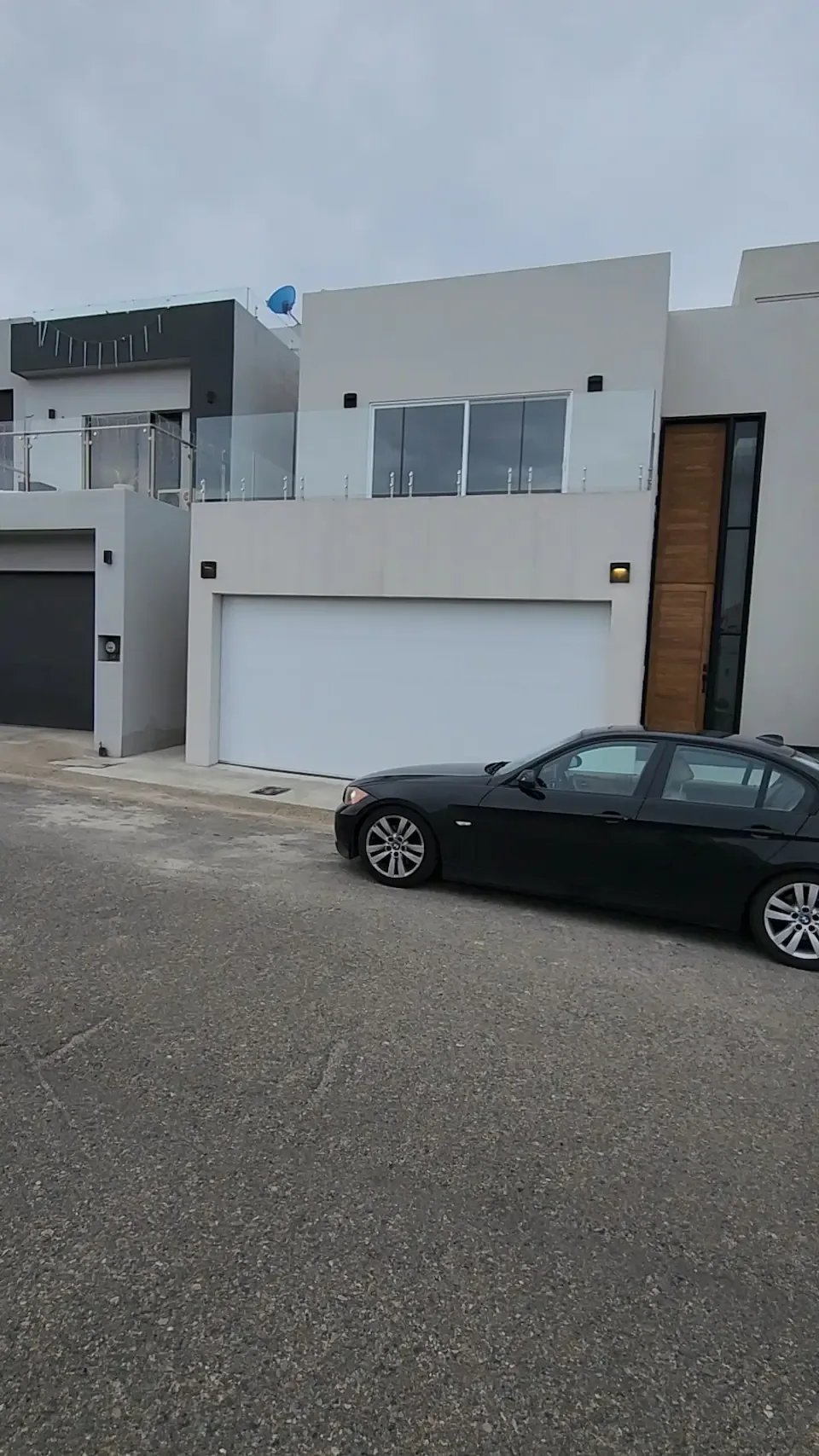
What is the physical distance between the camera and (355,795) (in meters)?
6.28

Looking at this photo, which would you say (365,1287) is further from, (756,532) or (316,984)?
(756,532)

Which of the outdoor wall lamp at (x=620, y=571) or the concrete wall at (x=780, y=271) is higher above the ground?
the concrete wall at (x=780, y=271)

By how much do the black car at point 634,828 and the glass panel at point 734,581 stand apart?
238 inches

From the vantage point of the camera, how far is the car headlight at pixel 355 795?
6215 mm

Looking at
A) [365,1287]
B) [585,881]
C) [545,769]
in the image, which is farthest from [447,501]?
[365,1287]

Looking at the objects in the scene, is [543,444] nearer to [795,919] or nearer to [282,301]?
[795,919]

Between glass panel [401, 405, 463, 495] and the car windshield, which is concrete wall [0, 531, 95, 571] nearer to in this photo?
glass panel [401, 405, 463, 495]

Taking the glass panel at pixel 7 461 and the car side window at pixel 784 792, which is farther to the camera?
the glass panel at pixel 7 461

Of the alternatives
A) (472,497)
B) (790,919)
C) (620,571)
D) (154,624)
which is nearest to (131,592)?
(154,624)

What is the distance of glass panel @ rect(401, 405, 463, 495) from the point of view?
10.0 m

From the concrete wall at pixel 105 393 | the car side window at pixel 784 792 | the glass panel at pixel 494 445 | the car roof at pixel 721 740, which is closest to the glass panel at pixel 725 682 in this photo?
the glass panel at pixel 494 445

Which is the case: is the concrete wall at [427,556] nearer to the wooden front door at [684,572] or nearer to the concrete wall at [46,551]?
the wooden front door at [684,572]

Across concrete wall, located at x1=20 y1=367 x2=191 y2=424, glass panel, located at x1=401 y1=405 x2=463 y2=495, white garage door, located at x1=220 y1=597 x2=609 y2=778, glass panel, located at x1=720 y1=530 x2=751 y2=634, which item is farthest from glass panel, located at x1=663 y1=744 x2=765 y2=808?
concrete wall, located at x1=20 y1=367 x2=191 y2=424

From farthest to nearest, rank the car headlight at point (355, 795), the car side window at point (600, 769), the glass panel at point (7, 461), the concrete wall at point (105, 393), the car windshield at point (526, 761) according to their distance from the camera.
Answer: the concrete wall at point (105, 393)
the glass panel at point (7, 461)
the car headlight at point (355, 795)
the car windshield at point (526, 761)
the car side window at point (600, 769)
